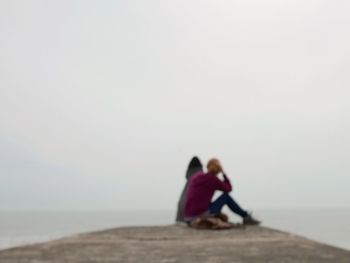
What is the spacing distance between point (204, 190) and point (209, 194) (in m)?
0.12

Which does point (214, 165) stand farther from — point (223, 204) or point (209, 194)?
point (223, 204)

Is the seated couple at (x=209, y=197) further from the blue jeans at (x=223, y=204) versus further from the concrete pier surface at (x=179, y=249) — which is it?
the concrete pier surface at (x=179, y=249)

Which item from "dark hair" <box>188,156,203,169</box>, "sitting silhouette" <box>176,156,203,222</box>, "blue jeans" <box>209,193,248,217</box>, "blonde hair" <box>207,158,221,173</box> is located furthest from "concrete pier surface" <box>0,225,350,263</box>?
"dark hair" <box>188,156,203,169</box>

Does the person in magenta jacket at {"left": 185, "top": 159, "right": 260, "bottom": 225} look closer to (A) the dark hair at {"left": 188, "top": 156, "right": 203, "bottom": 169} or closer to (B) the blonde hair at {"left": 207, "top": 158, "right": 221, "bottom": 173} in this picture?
(B) the blonde hair at {"left": 207, "top": 158, "right": 221, "bottom": 173}

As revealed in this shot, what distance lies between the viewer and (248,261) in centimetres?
489

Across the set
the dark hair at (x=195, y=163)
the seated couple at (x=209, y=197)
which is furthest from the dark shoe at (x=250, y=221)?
the dark hair at (x=195, y=163)

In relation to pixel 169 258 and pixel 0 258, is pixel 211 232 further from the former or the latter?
pixel 0 258

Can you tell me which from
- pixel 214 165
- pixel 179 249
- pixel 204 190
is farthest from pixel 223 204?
pixel 179 249

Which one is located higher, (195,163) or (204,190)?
(195,163)

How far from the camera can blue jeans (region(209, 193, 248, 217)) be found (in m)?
9.14

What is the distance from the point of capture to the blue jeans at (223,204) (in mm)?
9141

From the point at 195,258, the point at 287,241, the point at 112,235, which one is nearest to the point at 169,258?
the point at 195,258

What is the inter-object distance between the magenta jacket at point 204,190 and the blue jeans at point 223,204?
0.35 ft

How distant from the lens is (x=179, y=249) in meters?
5.84
